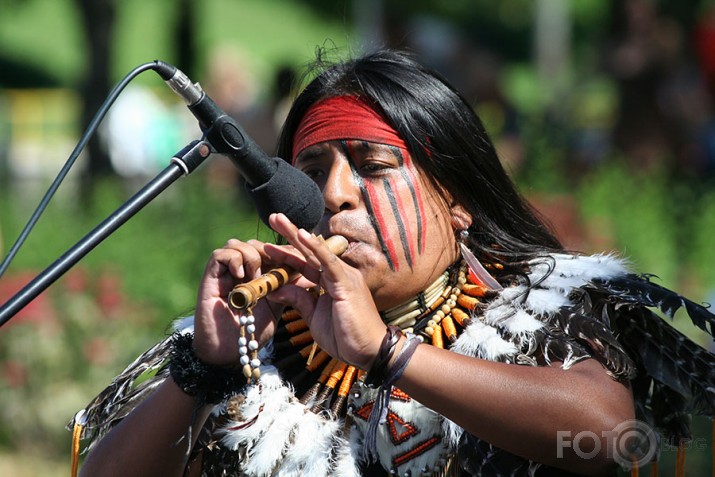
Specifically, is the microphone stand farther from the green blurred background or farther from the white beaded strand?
the green blurred background

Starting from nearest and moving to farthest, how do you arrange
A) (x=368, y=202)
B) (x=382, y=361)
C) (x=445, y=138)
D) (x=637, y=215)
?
(x=382, y=361) < (x=368, y=202) < (x=445, y=138) < (x=637, y=215)

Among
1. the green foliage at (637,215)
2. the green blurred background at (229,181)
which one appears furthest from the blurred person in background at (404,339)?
the green foliage at (637,215)

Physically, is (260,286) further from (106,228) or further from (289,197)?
(106,228)

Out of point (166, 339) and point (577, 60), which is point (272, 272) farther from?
point (577, 60)

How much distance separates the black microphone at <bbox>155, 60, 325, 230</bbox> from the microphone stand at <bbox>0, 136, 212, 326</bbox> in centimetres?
5

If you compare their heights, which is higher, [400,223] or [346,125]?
[346,125]

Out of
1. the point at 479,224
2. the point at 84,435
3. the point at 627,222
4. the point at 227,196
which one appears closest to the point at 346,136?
the point at 479,224

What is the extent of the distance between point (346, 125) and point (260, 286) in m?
0.59

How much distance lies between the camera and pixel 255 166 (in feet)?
7.96

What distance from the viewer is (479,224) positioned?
292 centimetres

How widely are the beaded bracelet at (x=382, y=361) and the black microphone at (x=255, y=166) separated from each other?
1.16ft

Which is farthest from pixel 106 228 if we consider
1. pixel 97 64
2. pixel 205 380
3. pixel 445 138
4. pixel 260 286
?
pixel 97 64

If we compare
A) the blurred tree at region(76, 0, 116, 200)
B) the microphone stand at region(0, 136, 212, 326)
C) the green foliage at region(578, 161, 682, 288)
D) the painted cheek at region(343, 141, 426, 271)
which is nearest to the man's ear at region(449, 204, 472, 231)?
the painted cheek at region(343, 141, 426, 271)

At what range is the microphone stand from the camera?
7.10 ft
